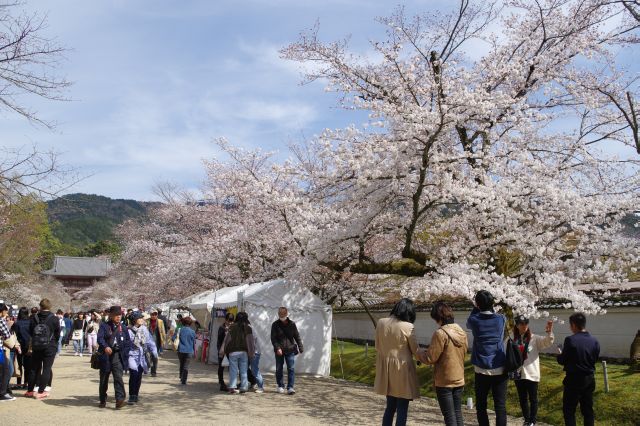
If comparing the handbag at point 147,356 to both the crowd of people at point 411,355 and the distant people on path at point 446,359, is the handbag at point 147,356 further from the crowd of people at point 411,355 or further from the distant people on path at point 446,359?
the distant people on path at point 446,359

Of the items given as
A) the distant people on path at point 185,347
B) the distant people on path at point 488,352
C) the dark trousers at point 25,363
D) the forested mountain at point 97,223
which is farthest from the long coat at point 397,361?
the forested mountain at point 97,223

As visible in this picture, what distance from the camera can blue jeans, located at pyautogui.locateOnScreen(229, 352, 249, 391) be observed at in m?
10.5

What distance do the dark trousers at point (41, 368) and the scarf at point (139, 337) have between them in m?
1.59

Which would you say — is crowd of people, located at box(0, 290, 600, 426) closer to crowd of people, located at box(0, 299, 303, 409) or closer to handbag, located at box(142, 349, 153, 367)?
→ crowd of people, located at box(0, 299, 303, 409)

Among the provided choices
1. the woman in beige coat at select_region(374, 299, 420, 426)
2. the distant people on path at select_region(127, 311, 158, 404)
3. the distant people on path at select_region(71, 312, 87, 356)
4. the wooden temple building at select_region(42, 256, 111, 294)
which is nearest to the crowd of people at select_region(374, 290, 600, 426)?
the woman in beige coat at select_region(374, 299, 420, 426)

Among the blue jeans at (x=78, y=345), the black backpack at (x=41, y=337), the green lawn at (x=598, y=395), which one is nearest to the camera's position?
the green lawn at (x=598, y=395)

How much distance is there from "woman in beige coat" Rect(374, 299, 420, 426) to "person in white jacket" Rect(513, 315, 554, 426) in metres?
1.85

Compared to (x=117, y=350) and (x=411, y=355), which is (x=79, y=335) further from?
(x=411, y=355)

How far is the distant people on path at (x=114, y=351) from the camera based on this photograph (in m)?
8.60

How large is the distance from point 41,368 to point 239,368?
334 centimetres

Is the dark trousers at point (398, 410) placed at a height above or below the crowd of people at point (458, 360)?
below

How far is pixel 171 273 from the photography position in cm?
2141

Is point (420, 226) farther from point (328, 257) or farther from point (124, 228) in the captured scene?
point (124, 228)

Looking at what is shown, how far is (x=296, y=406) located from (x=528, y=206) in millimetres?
4886
